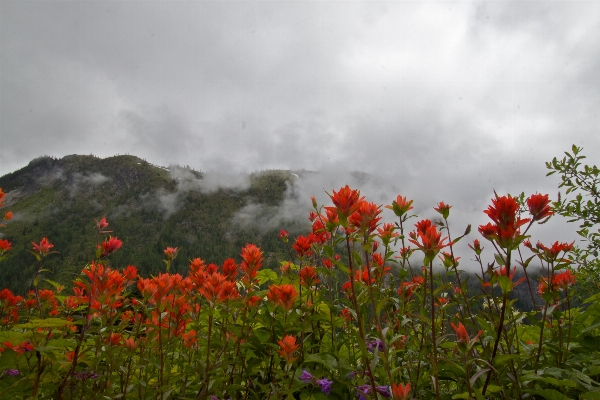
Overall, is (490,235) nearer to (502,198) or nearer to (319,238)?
(502,198)

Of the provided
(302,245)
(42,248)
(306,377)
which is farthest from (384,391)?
(42,248)

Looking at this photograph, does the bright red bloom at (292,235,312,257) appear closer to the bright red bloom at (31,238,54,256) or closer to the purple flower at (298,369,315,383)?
the purple flower at (298,369,315,383)

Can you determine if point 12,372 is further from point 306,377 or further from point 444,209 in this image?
point 444,209

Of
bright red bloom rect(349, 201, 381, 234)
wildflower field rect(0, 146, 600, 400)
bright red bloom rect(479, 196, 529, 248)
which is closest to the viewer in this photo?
bright red bloom rect(479, 196, 529, 248)

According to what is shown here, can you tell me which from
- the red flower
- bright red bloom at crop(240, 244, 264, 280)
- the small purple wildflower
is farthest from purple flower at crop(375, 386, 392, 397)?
the small purple wildflower

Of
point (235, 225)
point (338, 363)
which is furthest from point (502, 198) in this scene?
point (235, 225)

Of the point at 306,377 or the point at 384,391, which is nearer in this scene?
the point at 384,391

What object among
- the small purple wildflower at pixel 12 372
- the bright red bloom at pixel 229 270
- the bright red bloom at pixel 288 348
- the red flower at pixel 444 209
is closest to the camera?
the bright red bloom at pixel 288 348

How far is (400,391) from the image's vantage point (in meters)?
1.55

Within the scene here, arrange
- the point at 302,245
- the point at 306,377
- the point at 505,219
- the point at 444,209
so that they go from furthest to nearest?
the point at 302,245 < the point at 444,209 < the point at 306,377 < the point at 505,219

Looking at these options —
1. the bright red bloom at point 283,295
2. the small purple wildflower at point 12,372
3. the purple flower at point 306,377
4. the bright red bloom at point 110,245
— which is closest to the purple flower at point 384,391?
the purple flower at point 306,377

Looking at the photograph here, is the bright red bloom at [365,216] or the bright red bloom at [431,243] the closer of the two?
the bright red bloom at [431,243]

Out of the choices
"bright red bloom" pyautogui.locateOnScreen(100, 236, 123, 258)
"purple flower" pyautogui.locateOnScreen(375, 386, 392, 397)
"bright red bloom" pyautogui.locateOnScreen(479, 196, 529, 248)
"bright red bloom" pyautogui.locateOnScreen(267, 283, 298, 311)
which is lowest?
"purple flower" pyautogui.locateOnScreen(375, 386, 392, 397)

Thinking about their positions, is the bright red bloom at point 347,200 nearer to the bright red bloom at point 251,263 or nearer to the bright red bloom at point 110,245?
the bright red bloom at point 251,263
